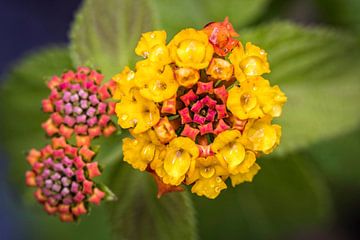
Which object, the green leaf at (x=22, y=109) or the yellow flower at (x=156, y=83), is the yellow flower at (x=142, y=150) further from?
the green leaf at (x=22, y=109)

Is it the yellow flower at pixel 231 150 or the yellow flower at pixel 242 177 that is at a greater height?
the yellow flower at pixel 231 150

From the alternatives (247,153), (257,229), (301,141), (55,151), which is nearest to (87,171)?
(55,151)

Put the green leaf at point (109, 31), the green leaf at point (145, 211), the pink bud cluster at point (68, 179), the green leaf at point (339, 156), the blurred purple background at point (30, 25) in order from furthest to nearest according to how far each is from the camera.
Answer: the blurred purple background at point (30, 25)
the green leaf at point (339, 156)
the green leaf at point (109, 31)
the green leaf at point (145, 211)
the pink bud cluster at point (68, 179)

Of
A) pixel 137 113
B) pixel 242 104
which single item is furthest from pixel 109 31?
pixel 242 104

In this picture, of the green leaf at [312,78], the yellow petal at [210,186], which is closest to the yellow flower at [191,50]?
the yellow petal at [210,186]

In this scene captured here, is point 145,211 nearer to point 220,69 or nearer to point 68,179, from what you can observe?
point 68,179

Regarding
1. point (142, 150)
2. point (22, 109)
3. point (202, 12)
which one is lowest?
point (142, 150)
